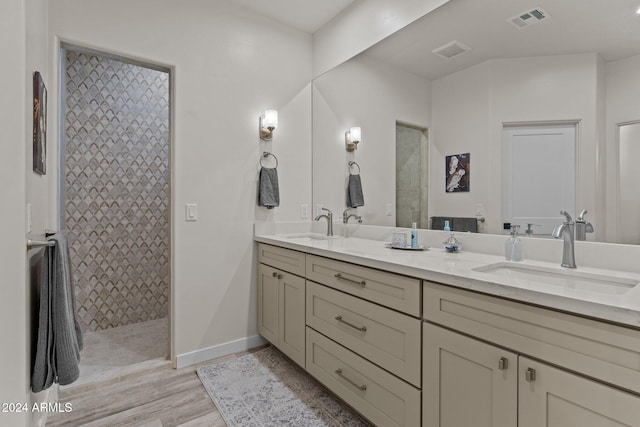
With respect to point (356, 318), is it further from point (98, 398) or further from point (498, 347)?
point (98, 398)

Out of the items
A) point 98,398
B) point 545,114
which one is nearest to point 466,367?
point 545,114

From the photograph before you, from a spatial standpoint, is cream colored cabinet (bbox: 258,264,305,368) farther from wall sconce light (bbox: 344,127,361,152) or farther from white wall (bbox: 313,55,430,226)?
wall sconce light (bbox: 344,127,361,152)

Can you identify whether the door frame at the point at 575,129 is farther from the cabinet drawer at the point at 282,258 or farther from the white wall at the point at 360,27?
the cabinet drawer at the point at 282,258

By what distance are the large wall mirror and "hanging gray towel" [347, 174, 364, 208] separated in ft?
0.16

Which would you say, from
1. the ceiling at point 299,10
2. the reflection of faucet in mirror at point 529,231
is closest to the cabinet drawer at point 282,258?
the reflection of faucet in mirror at point 529,231

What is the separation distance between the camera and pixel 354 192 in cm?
259

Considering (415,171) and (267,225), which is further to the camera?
(267,225)

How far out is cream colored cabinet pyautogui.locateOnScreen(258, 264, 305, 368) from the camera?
210 cm

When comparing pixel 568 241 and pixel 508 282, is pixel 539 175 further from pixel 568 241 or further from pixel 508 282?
pixel 508 282

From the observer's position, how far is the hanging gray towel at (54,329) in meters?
1.29

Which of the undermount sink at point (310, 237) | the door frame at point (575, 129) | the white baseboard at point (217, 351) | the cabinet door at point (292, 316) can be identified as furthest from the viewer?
the undermount sink at point (310, 237)

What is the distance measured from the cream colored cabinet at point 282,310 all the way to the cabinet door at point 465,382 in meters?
0.95

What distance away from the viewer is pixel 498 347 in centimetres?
108

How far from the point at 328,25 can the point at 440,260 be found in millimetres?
2266
